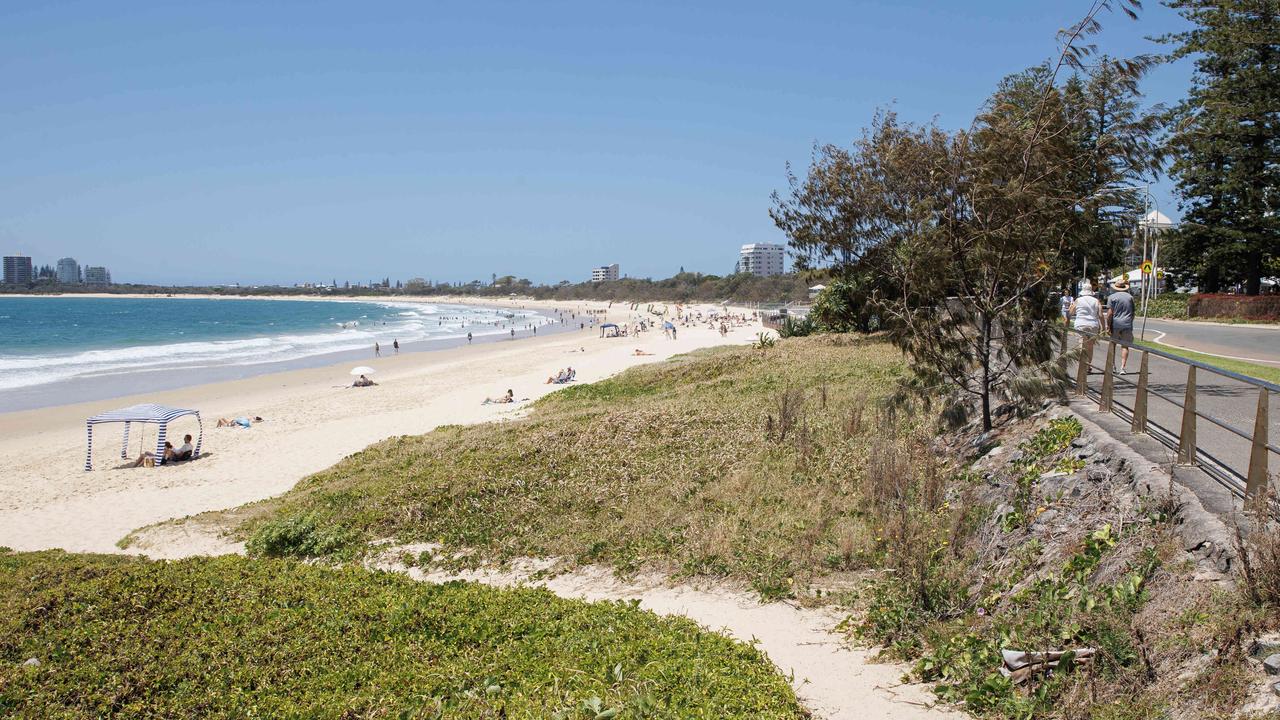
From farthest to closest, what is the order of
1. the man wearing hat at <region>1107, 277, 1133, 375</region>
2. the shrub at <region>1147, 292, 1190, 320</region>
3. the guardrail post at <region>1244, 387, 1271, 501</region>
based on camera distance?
the shrub at <region>1147, 292, 1190, 320</region>
the man wearing hat at <region>1107, 277, 1133, 375</region>
the guardrail post at <region>1244, 387, 1271, 501</region>

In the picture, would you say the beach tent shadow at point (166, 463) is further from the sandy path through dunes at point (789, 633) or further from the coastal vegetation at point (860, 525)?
the sandy path through dunes at point (789, 633)

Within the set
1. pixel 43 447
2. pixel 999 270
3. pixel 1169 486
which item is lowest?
pixel 43 447

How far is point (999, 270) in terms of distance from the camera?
9234 mm

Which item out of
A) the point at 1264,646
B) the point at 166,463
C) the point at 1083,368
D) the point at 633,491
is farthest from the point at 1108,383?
the point at 166,463

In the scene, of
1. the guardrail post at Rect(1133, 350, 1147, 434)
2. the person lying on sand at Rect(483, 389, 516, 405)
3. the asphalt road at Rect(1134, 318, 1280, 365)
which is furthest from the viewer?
the person lying on sand at Rect(483, 389, 516, 405)

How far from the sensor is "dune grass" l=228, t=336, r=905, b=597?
8.32 meters

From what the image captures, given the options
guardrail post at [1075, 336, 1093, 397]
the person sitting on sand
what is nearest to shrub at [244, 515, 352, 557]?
guardrail post at [1075, 336, 1093, 397]

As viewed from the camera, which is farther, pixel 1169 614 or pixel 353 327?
pixel 353 327

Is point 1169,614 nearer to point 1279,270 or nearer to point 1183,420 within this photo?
point 1183,420

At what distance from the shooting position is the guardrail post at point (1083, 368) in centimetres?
914

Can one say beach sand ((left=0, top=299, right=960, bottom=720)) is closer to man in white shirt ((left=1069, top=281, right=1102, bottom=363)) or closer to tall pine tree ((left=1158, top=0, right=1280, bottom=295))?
man in white shirt ((left=1069, top=281, right=1102, bottom=363))

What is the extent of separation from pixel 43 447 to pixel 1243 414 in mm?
25780

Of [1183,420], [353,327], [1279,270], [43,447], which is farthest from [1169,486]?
[353,327]

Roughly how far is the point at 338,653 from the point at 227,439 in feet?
59.8
